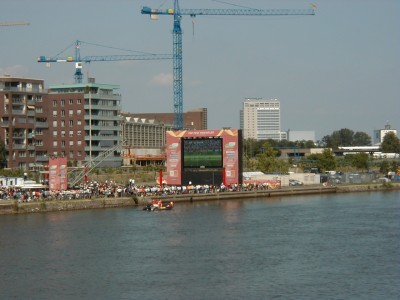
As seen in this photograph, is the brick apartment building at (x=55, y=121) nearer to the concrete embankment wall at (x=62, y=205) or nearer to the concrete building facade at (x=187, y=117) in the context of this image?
the concrete embankment wall at (x=62, y=205)

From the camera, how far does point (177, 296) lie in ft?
100

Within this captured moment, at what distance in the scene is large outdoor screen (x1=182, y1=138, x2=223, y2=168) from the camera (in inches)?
2886

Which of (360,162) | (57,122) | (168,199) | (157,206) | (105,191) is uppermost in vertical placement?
(57,122)

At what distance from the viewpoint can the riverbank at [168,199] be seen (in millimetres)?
58406

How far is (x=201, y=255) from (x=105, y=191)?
2897 cm

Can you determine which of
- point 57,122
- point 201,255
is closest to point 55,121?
point 57,122

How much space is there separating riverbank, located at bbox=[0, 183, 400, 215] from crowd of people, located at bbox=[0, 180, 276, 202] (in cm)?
85

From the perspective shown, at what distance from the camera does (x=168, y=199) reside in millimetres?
70312

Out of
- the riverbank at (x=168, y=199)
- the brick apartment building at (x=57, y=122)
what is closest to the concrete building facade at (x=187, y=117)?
the brick apartment building at (x=57, y=122)

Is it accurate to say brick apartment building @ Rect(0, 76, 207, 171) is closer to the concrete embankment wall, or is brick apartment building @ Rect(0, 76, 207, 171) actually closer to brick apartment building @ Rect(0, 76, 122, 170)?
brick apartment building @ Rect(0, 76, 122, 170)

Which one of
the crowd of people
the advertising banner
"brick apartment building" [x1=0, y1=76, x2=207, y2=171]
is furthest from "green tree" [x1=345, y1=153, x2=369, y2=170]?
the advertising banner

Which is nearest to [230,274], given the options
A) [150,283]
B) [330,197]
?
[150,283]

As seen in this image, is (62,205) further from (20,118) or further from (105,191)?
(20,118)

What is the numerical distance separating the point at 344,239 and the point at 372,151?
473 feet
